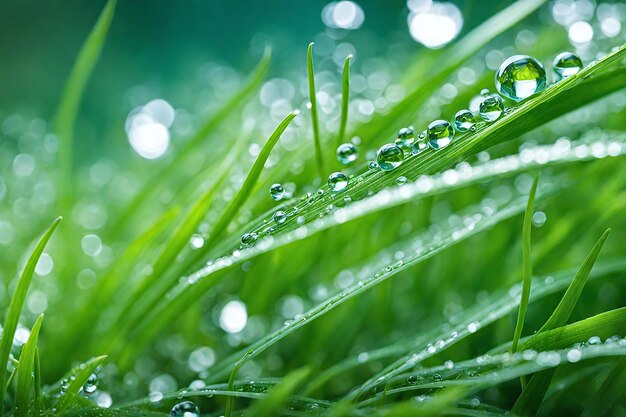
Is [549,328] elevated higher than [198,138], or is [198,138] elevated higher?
[198,138]

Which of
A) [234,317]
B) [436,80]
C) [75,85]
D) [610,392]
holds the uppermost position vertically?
[75,85]

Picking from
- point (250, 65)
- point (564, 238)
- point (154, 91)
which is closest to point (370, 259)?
point (564, 238)

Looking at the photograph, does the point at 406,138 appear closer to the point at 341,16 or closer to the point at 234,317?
the point at 234,317

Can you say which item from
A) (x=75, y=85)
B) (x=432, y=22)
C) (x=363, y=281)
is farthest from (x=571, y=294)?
(x=432, y=22)

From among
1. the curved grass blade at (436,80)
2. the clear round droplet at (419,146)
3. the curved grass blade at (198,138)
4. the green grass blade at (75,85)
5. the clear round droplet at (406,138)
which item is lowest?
the clear round droplet at (419,146)

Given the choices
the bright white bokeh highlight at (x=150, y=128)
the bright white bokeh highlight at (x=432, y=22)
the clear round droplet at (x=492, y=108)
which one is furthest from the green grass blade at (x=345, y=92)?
the bright white bokeh highlight at (x=150, y=128)

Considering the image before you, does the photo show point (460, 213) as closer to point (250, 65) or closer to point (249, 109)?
point (249, 109)

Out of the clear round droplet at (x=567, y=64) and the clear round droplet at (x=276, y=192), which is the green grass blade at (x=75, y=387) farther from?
the clear round droplet at (x=567, y=64)
